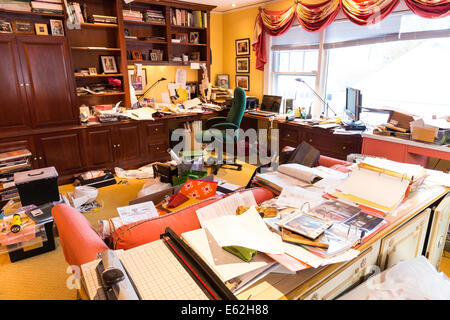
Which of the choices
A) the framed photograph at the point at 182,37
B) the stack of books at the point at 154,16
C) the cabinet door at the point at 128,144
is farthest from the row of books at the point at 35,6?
the framed photograph at the point at 182,37

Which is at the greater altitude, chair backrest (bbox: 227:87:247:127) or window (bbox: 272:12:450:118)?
window (bbox: 272:12:450:118)

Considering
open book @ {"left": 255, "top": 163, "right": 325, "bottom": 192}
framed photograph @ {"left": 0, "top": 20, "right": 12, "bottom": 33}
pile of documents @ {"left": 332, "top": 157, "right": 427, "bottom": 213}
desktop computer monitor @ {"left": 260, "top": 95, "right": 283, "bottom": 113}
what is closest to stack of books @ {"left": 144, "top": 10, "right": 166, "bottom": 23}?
framed photograph @ {"left": 0, "top": 20, "right": 12, "bottom": 33}

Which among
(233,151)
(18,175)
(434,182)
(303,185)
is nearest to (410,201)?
(434,182)

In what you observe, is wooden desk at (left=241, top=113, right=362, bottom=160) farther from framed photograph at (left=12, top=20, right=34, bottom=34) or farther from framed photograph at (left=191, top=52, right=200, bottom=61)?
framed photograph at (left=12, top=20, right=34, bottom=34)

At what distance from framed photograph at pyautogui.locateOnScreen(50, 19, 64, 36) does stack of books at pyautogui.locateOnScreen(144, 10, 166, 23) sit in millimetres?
1175

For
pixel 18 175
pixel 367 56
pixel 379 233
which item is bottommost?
pixel 18 175

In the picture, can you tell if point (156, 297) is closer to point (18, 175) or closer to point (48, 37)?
point (18, 175)

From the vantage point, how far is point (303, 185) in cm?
174

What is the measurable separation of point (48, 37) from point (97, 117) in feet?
3.48

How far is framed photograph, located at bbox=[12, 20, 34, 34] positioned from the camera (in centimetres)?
329

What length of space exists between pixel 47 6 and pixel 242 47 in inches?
117

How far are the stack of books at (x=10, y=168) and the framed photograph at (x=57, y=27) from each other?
1.49 meters

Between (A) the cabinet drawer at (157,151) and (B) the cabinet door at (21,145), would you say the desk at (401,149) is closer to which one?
(A) the cabinet drawer at (157,151)

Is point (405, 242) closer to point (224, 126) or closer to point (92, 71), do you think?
point (224, 126)
